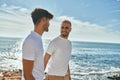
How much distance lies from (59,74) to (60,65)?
19cm

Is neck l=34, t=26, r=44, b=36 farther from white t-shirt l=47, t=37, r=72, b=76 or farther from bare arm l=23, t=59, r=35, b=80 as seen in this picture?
white t-shirt l=47, t=37, r=72, b=76

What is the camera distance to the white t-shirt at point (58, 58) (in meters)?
6.41

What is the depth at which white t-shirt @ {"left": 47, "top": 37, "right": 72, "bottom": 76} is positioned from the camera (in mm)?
6406

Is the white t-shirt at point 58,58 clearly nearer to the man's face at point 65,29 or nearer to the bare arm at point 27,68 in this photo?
the man's face at point 65,29

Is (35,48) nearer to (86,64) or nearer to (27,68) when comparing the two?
(27,68)

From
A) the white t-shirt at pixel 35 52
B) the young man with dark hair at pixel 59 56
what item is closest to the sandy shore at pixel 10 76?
the young man with dark hair at pixel 59 56

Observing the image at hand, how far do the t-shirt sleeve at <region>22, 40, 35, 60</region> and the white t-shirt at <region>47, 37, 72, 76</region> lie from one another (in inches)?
83.3

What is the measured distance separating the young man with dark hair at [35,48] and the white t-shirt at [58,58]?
75.9 inches

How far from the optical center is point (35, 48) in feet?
13.9

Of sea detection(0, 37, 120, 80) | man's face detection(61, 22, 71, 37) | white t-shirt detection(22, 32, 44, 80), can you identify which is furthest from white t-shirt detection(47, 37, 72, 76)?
sea detection(0, 37, 120, 80)

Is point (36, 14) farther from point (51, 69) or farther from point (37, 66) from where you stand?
point (51, 69)

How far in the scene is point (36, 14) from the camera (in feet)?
14.3

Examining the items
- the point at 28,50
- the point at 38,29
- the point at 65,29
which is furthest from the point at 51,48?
the point at 28,50

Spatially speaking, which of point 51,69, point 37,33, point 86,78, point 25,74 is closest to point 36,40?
point 37,33
